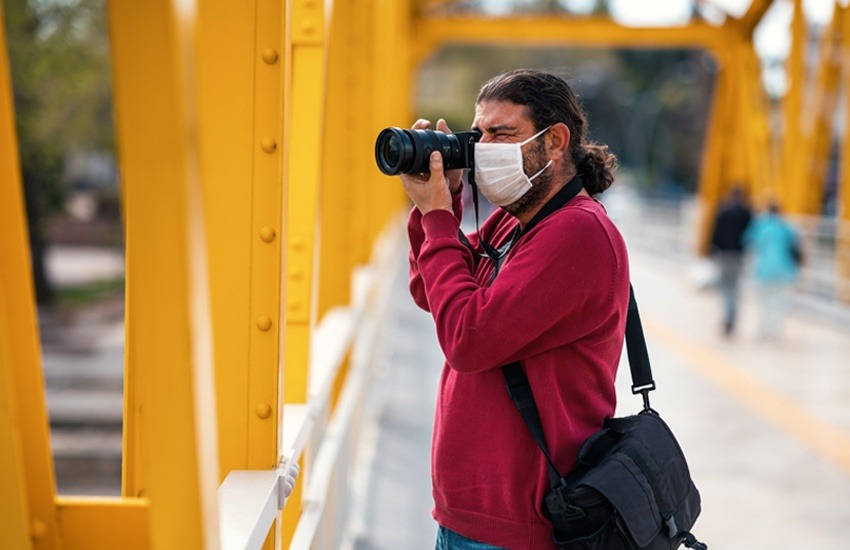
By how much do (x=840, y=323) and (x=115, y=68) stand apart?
1318cm

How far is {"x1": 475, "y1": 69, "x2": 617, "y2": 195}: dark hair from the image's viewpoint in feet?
7.07

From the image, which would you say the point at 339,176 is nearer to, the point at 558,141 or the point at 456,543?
the point at 558,141

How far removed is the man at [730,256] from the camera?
12.5 m

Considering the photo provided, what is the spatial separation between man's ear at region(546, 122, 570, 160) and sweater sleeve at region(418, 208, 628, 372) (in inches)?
7.3

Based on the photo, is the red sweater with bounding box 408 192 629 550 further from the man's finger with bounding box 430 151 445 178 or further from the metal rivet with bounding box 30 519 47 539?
the metal rivet with bounding box 30 519 47 539

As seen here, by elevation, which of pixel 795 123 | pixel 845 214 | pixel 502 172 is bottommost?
pixel 845 214

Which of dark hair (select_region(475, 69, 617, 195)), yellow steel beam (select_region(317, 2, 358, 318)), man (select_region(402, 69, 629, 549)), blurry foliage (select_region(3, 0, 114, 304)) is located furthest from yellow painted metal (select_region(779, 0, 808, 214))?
man (select_region(402, 69, 629, 549))

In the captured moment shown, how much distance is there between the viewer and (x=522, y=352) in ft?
6.68

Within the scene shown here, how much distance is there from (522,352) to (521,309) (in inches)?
4.3

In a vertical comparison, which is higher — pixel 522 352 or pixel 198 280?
pixel 198 280

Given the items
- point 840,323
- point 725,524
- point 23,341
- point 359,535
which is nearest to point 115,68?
point 23,341

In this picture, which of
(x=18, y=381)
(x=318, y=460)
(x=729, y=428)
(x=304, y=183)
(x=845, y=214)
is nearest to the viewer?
(x=18, y=381)

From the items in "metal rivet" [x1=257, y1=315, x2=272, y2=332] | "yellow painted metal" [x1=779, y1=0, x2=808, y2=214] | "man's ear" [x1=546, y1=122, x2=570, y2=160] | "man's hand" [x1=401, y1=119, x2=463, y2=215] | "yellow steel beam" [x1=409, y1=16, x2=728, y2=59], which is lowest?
"yellow painted metal" [x1=779, y1=0, x2=808, y2=214]

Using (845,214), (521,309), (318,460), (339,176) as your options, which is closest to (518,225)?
(521,309)
